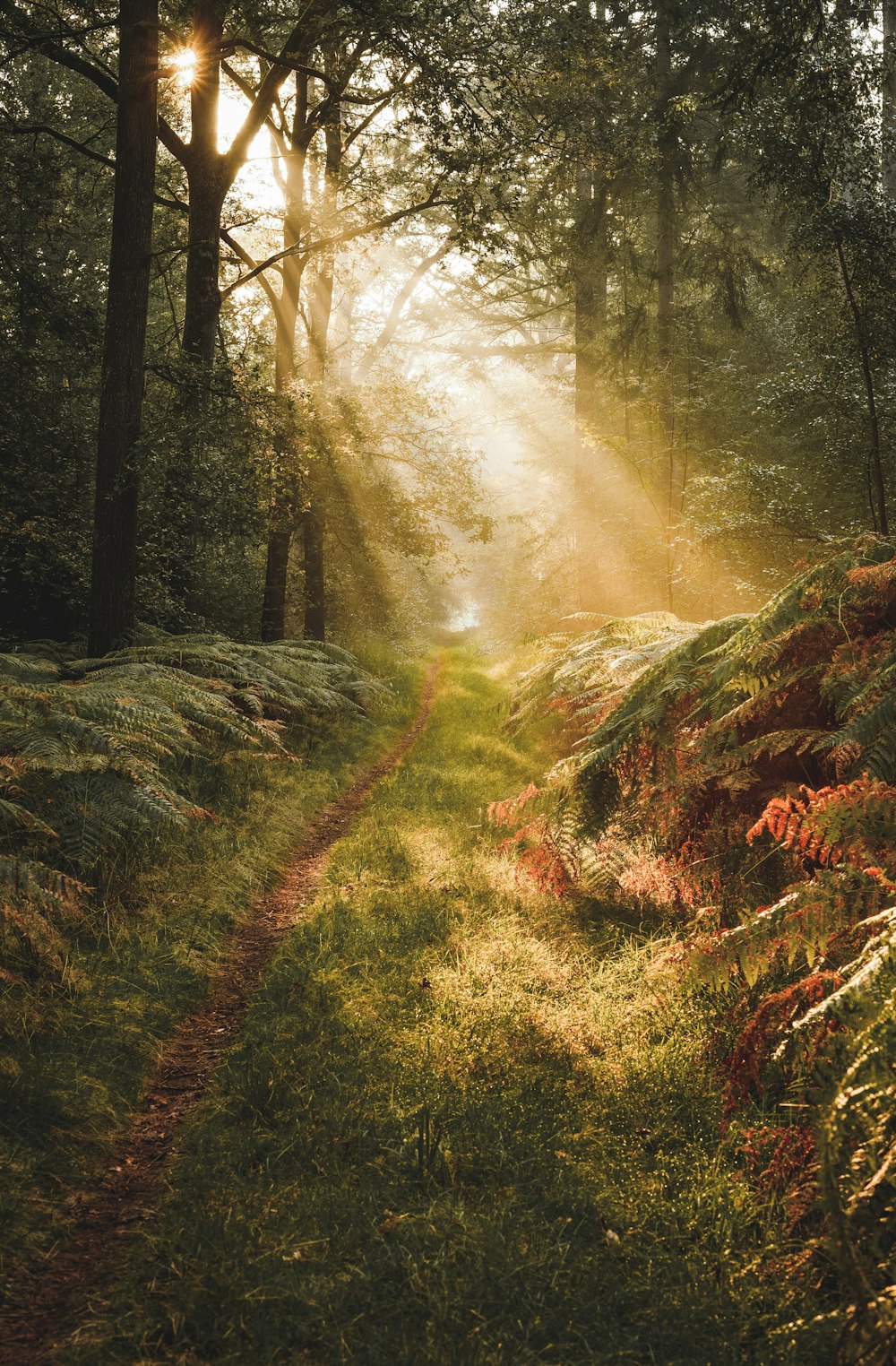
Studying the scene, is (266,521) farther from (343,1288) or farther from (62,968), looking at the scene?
(343,1288)

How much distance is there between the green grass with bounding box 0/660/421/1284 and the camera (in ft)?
8.87

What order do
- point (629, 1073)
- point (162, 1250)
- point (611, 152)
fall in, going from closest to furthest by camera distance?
point (162, 1250), point (629, 1073), point (611, 152)

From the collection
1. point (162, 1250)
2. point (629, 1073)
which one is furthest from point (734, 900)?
point (162, 1250)

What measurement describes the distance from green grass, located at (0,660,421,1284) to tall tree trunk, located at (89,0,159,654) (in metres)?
2.86

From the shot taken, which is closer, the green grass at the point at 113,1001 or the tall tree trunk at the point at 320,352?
the green grass at the point at 113,1001

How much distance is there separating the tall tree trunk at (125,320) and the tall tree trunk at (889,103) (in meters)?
7.89

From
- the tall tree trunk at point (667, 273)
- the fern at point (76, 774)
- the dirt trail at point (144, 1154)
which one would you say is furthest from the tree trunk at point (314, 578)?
the dirt trail at point (144, 1154)

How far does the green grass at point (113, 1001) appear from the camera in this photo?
8.87ft

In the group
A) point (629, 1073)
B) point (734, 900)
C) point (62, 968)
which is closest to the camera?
point (629, 1073)

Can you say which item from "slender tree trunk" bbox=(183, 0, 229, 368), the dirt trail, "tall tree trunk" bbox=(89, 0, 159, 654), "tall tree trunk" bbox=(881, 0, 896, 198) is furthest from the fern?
"tall tree trunk" bbox=(881, 0, 896, 198)

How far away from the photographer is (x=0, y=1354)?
6.77 ft

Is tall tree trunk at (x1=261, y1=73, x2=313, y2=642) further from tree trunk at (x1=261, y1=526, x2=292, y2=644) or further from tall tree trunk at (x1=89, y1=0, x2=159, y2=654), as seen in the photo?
tall tree trunk at (x1=89, y1=0, x2=159, y2=654)

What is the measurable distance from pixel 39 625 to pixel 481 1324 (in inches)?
419

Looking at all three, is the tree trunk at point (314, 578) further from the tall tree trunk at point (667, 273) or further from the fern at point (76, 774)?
the fern at point (76, 774)
